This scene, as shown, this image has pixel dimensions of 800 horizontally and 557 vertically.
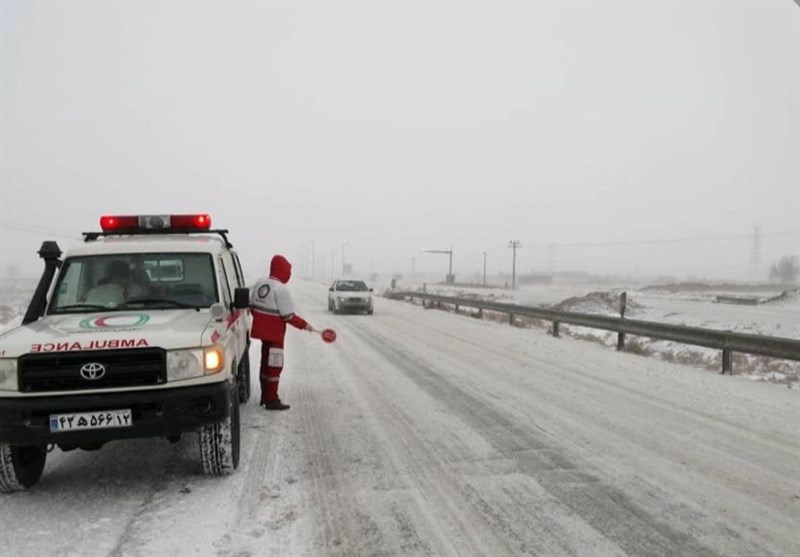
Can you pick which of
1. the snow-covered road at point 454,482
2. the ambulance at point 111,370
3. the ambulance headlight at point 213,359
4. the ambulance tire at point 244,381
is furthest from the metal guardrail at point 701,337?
the ambulance headlight at point 213,359

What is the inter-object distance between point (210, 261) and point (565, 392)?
5.34 meters

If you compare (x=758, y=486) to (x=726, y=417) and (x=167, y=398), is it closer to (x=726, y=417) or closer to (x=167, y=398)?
(x=726, y=417)

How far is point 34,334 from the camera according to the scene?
4340 mm

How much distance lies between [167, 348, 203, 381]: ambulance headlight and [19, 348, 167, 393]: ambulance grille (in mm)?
43

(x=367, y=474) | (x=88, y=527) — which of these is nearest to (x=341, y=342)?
(x=367, y=474)

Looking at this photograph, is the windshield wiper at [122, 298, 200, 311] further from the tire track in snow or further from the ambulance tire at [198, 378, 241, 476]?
the tire track in snow

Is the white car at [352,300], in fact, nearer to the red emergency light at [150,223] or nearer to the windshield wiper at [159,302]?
the red emergency light at [150,223]

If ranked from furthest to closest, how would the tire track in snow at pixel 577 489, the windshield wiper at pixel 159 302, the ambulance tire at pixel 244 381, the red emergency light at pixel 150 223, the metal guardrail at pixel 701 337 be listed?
1. the metal guardrail at pixel 701 337
2. the ambulance tire at pixel 244 381
3. the red emergency light at pixel 150 223
4. the windshield wiper at pixel 159 302
5. the tire track in snow at pixel 577 489

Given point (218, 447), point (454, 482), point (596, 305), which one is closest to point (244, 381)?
point (218, 447)

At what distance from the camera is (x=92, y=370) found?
411cm

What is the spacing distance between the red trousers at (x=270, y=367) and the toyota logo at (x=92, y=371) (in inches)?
110

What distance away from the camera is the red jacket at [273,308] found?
6.82 m

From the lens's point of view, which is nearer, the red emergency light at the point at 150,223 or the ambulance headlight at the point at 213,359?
the ambulance headlight at the point at 213,359

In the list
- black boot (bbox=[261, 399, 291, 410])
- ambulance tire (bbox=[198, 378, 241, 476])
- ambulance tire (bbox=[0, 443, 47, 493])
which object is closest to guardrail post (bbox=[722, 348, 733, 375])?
black boot (bbox=[261, 399, 291, 410])
